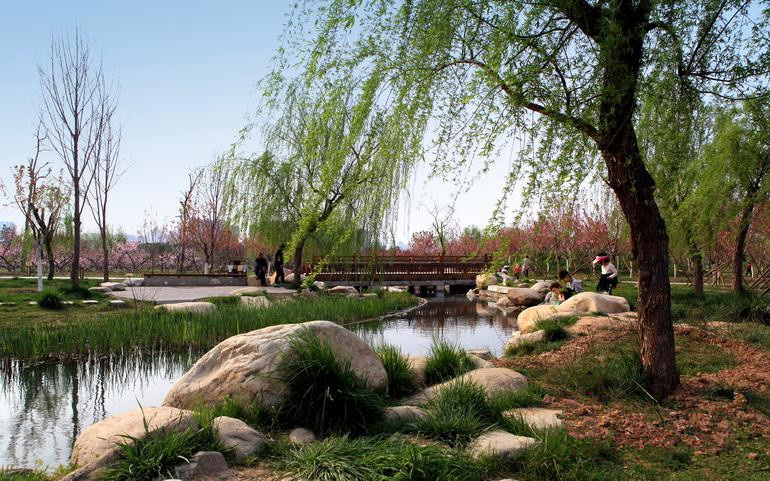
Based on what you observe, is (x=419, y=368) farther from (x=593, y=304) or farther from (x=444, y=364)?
(x=593, y=304)

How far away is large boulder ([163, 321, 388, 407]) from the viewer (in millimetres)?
5438

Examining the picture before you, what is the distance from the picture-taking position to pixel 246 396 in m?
5.44

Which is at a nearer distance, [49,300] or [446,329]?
[49,300]

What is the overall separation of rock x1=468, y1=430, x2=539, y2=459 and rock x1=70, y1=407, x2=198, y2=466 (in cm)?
205

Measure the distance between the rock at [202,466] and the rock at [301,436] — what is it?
674 mm

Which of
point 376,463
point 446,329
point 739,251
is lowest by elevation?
point 446,329

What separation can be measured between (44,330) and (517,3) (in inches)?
379

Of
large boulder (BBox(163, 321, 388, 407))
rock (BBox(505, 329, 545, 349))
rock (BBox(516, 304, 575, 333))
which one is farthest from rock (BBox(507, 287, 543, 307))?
large boulder (BBox(163, 321, 388, 407))

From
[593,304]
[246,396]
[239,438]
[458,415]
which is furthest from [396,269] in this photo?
[239,438]

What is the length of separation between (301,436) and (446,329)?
401 inches

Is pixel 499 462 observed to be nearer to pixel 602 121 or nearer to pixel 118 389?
pixel 602 121

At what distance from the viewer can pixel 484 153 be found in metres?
5.29

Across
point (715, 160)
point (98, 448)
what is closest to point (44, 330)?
point (98, 448)

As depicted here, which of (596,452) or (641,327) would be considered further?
(641,327)
